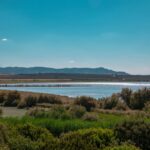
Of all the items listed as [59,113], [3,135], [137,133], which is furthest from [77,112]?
[3,135]

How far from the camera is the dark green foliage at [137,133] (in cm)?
1435

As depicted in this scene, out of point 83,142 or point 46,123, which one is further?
point 46,123

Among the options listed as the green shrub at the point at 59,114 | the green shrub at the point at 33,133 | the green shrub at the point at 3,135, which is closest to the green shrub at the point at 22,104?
the green shrub at the point at 59,114

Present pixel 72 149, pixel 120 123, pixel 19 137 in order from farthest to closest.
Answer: pixel 120 123 → pixel 19 137 → pixel 72 149

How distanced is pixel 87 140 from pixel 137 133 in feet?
8.22

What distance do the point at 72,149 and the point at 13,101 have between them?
26.7 metres

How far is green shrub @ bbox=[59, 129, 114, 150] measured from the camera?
11.9 metres

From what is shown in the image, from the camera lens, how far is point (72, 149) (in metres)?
11.7

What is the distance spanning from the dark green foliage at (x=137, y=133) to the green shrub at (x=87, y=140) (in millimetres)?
867

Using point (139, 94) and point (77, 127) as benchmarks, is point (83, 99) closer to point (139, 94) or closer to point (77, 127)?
point (139, 94)

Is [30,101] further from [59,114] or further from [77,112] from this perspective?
[59,114]

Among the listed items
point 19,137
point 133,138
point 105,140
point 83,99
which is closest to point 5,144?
point 19,137

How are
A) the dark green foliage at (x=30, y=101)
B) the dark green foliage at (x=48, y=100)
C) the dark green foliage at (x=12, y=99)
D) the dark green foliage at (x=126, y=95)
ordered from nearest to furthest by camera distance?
the dark green foliage at (x=30, y=101)
the dark green foliage at (x=126, y=95)
the dark green foliage at (x=12, y=99)
the dark green foliage at (x=48, y=100)

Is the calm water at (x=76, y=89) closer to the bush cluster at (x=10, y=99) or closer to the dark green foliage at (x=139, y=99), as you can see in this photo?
the bush cluster at (x=10, y=99)
